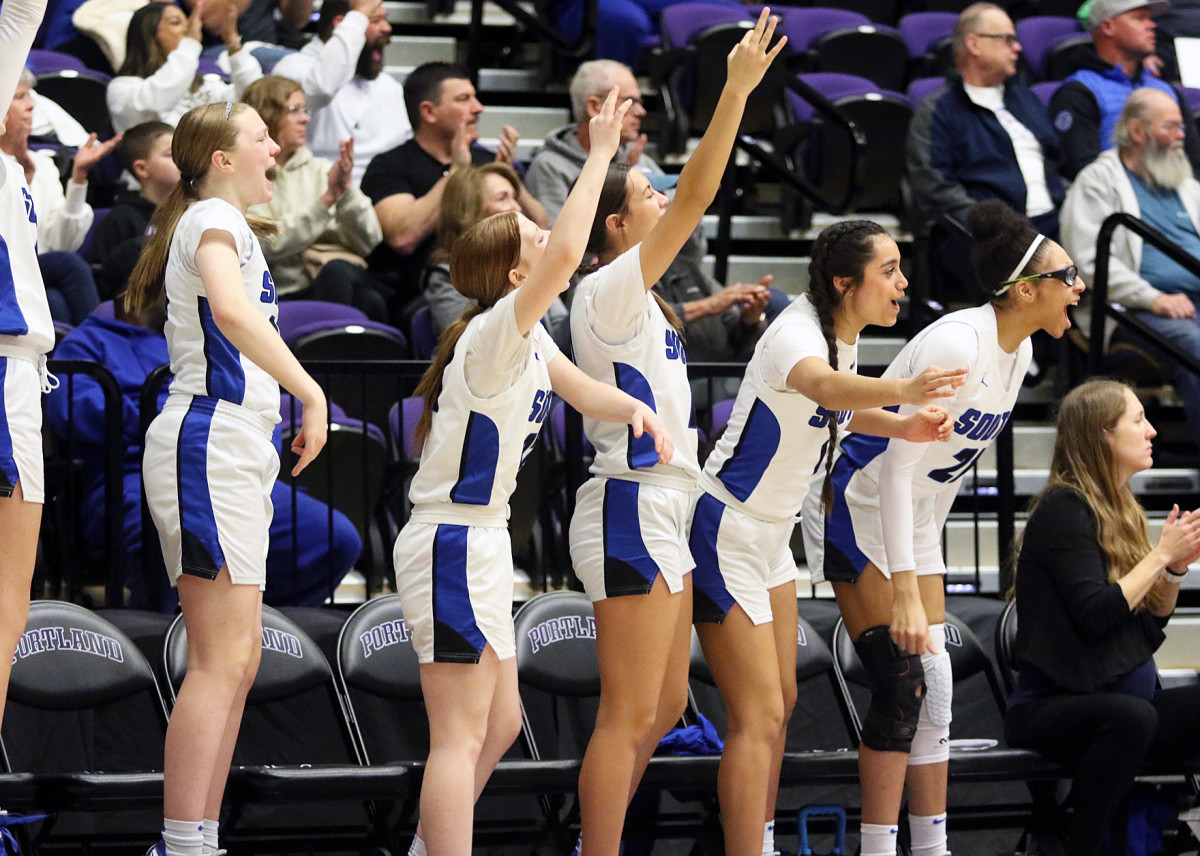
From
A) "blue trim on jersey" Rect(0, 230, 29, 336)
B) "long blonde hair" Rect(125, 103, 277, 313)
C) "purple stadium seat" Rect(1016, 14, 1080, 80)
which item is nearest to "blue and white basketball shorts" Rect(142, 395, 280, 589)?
"long blonde hair" Rect(125, 103, 277, 313)

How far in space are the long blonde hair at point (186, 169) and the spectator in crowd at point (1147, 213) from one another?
3.90 m

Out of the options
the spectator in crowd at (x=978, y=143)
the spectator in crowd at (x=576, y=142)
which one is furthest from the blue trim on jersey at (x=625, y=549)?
the spectator in crowd at (x=978, y=143)

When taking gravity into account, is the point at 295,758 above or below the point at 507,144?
below

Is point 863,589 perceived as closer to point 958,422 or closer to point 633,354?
point 958,422

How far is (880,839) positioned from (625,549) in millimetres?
1092

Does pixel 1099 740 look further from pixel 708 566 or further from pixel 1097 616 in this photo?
pixel 708 566

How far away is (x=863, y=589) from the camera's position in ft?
13.5

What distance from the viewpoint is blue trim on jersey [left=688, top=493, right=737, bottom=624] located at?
12.4 feet

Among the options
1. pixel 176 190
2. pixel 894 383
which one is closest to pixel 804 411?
pixel 894 383

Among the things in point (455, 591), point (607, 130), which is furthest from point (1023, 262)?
point (455, 591)

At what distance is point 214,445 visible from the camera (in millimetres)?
3406

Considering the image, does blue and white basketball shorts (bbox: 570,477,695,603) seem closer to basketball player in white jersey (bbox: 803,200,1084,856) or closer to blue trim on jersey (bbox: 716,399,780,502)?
blue trim on jersey (bbox: 716,399,780,502)

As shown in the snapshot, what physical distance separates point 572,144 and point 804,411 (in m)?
2.58

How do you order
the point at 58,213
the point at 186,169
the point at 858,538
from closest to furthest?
the point at 186,169 < the point at 858,538 < the point at 58,213
